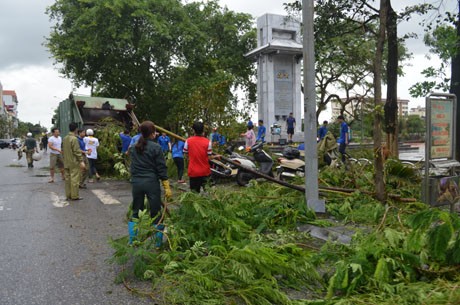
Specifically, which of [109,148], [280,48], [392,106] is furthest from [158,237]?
[280,48]

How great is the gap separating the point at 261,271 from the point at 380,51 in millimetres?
5122

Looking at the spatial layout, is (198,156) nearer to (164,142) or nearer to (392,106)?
(164,142)

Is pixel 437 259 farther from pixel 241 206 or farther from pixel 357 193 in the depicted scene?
pixel 357 193

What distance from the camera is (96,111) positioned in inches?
607

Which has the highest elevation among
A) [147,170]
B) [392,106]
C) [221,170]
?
[392,106]

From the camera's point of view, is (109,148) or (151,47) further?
(151,47)

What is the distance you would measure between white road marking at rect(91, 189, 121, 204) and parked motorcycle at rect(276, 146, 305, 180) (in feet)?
13.5

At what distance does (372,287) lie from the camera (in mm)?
3799

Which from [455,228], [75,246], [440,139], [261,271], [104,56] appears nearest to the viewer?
[455,228]

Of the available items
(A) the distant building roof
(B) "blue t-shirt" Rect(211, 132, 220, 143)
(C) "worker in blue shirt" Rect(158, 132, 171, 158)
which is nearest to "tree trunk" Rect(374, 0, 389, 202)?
(B) "blue t-shirt" Rect(211, 132, 220, 143)

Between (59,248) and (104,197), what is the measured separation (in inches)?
184

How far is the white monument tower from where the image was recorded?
992 inches

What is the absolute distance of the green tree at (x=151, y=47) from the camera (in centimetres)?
2439

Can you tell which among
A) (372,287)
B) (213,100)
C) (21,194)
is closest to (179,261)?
(372,287)
